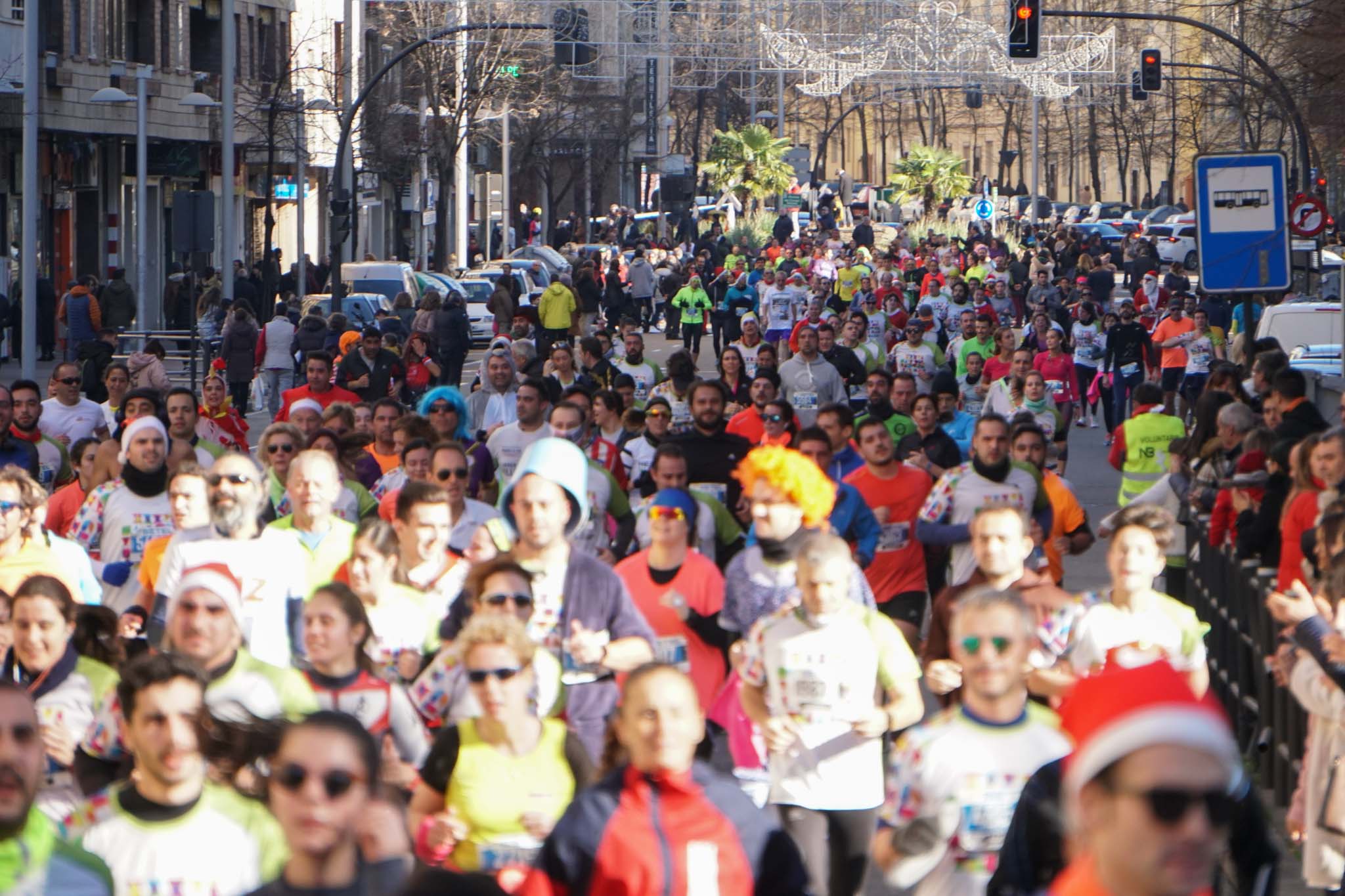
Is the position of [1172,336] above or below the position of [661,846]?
above

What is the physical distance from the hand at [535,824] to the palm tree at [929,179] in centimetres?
6749

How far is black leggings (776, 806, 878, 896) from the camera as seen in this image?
Answer: 6805 millimetres

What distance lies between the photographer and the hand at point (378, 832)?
13.8 feet

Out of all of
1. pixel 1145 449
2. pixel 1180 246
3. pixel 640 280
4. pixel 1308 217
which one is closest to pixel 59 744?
pixel 1145 449

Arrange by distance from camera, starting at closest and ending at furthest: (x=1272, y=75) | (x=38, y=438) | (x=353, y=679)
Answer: (x=353, y=679) → (x=38, y=438) → (x=1272, y=75)

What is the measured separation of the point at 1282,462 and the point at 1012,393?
5507mm

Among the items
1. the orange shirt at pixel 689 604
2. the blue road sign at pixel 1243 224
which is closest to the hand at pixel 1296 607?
the orange shirt at pixel 689 604

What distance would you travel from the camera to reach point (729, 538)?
9.73 m

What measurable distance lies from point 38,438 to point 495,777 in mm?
8506

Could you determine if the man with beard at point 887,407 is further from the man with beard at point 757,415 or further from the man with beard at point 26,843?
the man with beard at point 26,843

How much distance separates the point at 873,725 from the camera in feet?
22.0

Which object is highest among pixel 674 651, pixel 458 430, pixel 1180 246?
pixel 1180 246

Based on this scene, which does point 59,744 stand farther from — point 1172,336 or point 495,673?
point 1172,336

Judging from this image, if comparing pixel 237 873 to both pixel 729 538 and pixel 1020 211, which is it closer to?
pixel 729 538
